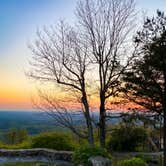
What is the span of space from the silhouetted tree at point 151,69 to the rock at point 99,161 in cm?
558

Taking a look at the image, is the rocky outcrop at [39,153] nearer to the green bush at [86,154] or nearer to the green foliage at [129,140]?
the green foliage at [129,140]

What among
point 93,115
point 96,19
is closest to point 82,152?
point 93,115

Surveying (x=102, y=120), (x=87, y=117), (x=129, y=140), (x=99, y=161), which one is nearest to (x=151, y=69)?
(x=102, y=120)

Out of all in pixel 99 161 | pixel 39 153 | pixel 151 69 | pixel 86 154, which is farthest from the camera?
pixel 39 153

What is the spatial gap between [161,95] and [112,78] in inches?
80.0

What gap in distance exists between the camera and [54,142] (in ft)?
55.3

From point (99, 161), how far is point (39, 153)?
25.6 ft

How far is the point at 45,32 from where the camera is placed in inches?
562

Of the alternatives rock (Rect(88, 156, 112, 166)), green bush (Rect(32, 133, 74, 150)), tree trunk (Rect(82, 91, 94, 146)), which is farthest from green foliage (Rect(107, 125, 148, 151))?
rock (Rect(88, 156, 112, 166))

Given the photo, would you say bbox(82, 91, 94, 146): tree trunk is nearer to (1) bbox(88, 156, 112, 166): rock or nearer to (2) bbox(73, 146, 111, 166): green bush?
(2) bbox(73, 146, 111, 166): green bush

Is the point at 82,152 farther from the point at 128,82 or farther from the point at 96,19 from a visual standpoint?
the point at 96,19

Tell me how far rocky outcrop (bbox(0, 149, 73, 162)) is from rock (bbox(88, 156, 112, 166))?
6.19 m

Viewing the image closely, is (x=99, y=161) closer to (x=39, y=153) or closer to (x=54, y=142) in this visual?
(x=39, y=153)

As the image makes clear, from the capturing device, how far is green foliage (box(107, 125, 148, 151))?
1636 cm
